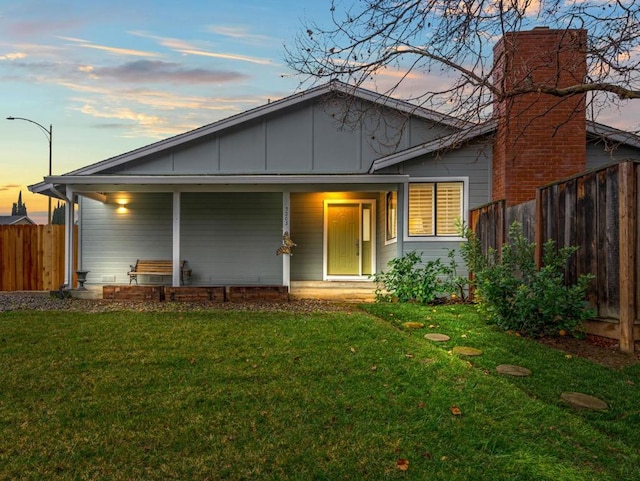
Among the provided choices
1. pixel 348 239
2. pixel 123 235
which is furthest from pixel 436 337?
pixel 123 235

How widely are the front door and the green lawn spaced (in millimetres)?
6542

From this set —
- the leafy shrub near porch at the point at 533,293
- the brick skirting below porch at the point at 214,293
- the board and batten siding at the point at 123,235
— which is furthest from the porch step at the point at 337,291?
the leafy shrub near porch at the point at 533,293

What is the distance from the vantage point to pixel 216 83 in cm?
1386

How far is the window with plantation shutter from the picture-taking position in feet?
40.1

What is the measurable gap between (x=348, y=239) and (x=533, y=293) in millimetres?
7282

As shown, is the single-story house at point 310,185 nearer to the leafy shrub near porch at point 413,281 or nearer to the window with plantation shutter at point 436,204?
the window with plantation shutter at point 436,204

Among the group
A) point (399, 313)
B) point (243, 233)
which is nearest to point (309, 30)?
point (399, 313)

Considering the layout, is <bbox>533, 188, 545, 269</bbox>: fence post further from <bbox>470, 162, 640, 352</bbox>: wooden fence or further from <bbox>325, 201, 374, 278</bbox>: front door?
<bbox>325, 201, 374, 278</bbox>: front door

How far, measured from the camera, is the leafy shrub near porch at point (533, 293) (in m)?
6.68

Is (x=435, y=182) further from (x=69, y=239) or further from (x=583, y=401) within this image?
(x=69, y=239)

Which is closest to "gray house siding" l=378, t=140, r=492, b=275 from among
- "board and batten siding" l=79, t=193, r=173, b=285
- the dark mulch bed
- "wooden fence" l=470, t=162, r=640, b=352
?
"wooden fence" l=470, t=162, r=640, b=352

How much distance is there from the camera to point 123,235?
45.3 feet

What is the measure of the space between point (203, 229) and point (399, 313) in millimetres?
6698

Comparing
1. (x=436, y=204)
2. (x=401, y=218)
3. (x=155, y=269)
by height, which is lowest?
(x=155, y=269)
